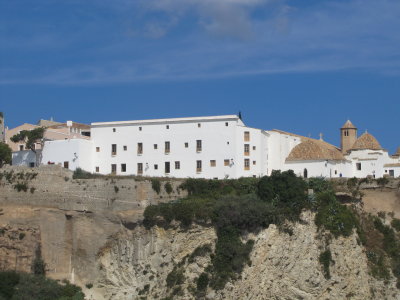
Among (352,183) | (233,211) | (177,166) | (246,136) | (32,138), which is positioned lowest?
(233,211)

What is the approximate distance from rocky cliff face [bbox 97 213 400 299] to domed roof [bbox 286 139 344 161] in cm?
770

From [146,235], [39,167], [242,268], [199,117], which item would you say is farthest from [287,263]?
[39,167]

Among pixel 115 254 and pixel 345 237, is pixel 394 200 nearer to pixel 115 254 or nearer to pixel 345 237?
pixel 345 237

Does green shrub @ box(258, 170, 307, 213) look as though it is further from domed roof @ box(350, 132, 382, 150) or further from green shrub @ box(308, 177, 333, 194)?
domed roof @ box(350, 132, 382, 150)

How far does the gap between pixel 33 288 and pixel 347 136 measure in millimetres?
22920

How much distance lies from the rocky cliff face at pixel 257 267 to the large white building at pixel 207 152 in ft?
21.6

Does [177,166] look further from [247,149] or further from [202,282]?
[202,282]

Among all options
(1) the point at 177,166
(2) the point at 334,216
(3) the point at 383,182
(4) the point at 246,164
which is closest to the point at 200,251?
(2) the point at 334,216

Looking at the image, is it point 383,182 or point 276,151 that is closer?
point 383,182

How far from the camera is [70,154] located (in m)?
64.9

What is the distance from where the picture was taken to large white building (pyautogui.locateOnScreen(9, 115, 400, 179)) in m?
63.1

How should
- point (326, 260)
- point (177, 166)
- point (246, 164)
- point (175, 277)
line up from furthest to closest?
point (177, 166) → point (246, 164) → point (175, 277) → point (326, 260)

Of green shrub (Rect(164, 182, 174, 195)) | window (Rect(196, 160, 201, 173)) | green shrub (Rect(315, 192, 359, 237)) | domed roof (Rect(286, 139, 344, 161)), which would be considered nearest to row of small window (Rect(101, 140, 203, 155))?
window (Rect(196, 160, 201, 173))

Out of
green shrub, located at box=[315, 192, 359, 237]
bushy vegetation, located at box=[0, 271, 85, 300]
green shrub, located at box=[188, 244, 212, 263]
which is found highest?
green shrub, located at box=[315, 192, 359, 237]
